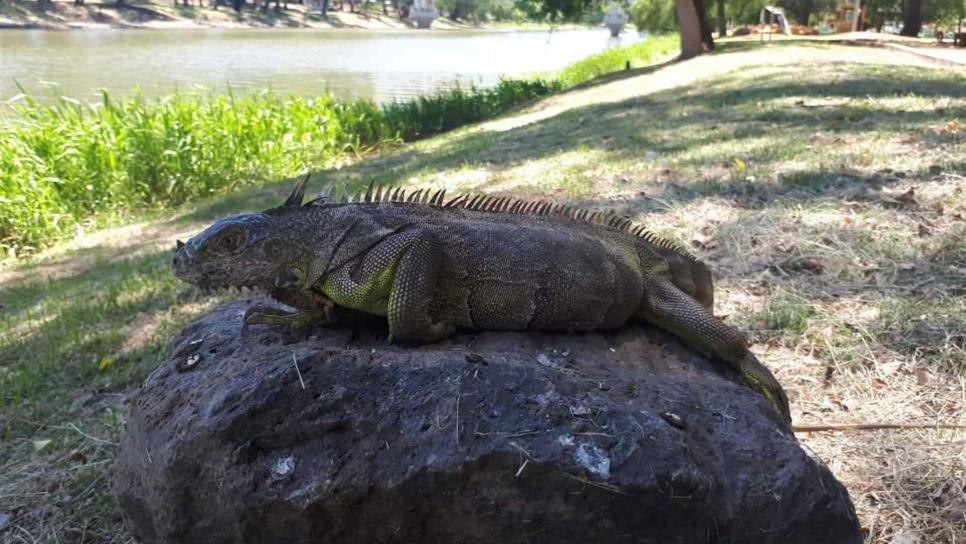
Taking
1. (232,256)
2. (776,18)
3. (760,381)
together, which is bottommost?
(760,381)

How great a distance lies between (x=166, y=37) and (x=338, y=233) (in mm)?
56518

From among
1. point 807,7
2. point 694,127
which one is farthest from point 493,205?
point 807,7

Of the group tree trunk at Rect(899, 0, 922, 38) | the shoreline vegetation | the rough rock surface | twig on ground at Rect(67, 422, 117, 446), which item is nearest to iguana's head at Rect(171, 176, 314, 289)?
the rough rock surface

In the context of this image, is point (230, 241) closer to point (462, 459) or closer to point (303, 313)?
point (303, 313)

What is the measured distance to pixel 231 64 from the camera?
34750 mm

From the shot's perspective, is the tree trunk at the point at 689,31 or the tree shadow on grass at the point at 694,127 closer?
the tree shadow on grass at the point at 694,127

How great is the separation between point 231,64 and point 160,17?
3659 centimetres

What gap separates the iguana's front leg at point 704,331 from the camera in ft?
11.0

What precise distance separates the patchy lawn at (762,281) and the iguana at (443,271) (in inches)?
44.2

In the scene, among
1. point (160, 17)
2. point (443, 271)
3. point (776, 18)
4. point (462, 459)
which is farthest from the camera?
point (160, 17)

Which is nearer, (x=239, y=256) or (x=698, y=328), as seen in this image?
(x=239, y=256)

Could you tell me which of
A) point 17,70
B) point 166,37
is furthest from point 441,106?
point 166,37

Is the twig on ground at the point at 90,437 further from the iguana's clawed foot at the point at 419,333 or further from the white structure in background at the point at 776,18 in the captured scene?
the white structure in background at the point at 776,18

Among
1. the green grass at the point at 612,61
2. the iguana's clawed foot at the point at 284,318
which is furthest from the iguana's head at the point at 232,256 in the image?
the green grass at the point at 612,61
